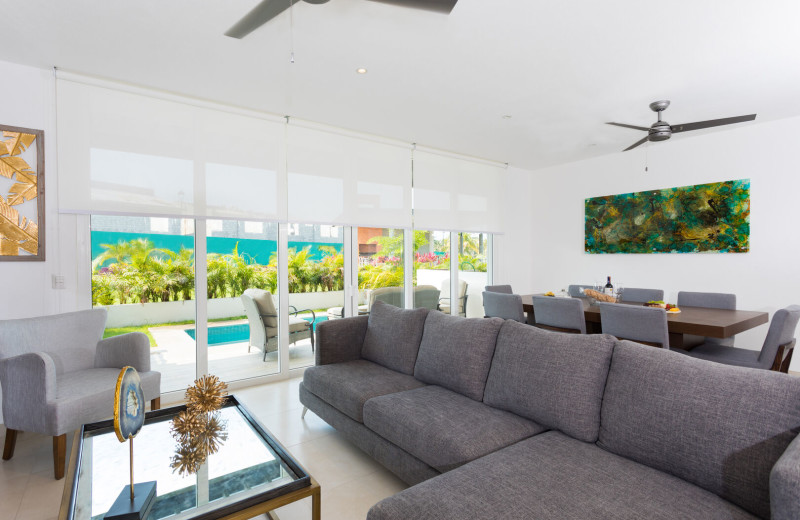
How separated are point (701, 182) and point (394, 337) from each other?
4.21 meters

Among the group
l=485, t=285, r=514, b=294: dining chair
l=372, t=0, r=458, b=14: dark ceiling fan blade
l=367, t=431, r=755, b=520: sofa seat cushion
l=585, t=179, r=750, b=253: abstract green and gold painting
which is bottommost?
l=367, t=431, r=755, b=520: sofa seat cushion

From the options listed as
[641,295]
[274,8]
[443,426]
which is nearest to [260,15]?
[274,8]

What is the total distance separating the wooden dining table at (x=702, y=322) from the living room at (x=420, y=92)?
57.9 inches

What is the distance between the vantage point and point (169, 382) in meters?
3.77

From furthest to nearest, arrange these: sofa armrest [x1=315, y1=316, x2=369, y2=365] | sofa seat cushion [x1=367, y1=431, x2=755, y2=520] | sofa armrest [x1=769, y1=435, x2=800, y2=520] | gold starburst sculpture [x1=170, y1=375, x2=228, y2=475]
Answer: sofa armrest [x1=315, y1=316, x2=369, y2=365], gold starburst sculpture [x1=170, y1=375, x2=228, y2=475], sofa seat cushion [x1=367, y1=431, x2=755, y2=520], sofa armrest [x1=769, y1=435, x2=800, y2=520]

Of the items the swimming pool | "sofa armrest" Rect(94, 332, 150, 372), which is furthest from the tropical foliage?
"sofa armrest" Rect(94, 332, 150, 372)

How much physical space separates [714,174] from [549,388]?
167 inches

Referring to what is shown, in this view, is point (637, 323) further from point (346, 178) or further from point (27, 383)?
point (27, 383)

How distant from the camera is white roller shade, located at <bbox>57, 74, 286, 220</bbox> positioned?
325 centimetres

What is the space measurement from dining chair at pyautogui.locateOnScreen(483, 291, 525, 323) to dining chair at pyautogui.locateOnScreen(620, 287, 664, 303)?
1128 mm

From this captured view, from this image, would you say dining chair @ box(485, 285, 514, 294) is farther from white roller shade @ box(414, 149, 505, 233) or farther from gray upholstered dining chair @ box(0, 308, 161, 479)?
gray upholstered dining chair @ box(0, 308, 161, 479)

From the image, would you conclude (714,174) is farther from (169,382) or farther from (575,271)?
(169,382)

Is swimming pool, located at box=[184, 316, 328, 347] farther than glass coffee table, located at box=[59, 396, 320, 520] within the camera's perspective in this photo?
Yes

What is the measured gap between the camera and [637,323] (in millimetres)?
3035
